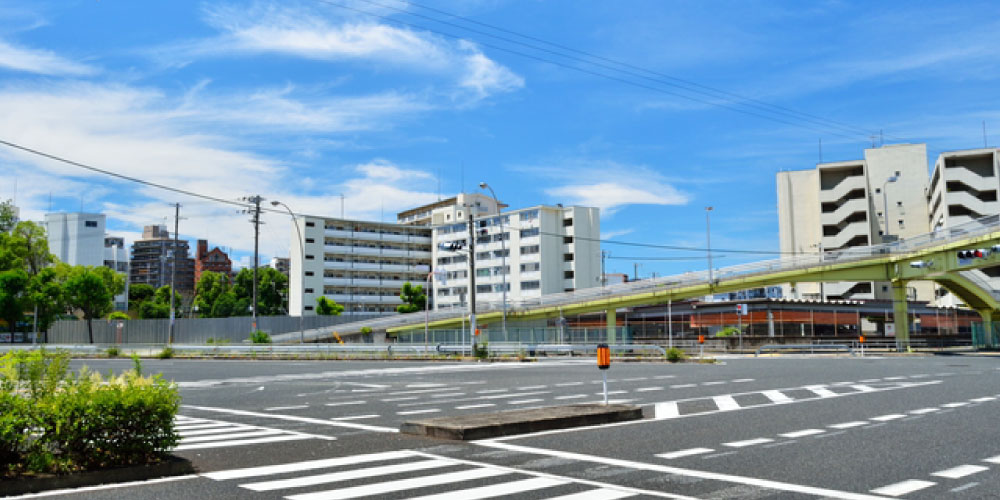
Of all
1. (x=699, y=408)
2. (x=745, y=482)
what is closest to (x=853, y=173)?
(x=699, y=408)

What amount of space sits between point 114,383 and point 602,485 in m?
5.01

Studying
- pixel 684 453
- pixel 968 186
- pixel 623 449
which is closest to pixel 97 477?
pixel 623 449

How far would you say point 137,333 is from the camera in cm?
7431

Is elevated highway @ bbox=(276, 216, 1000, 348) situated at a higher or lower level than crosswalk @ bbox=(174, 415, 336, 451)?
higher

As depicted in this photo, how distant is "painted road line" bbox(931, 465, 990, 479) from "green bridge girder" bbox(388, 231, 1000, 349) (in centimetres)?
4190

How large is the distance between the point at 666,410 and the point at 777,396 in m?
3.80

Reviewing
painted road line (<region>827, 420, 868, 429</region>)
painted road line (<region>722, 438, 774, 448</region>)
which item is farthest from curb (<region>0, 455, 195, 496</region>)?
painted road line (<region>827, 420, 868, 429</region>)

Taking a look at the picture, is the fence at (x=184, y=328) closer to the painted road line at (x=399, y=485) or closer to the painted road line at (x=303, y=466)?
the painted road line at (x=303, y=466)

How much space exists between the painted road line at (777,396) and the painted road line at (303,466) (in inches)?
357

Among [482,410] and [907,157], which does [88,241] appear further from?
[482,410]

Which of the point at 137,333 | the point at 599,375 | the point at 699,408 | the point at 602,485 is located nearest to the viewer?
the point at 602,485

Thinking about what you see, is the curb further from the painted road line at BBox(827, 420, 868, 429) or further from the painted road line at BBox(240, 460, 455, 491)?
the painted road line at BBox(827, 420, 868, 429)

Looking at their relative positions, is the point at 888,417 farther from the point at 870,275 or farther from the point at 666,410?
the point at 870,275

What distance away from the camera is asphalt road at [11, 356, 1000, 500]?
22.4 feet
